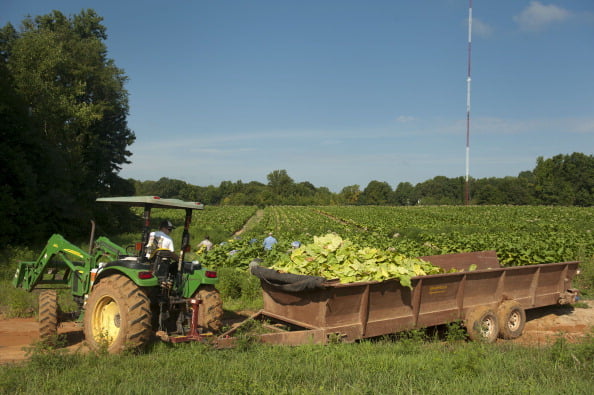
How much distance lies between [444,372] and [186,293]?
150 inches

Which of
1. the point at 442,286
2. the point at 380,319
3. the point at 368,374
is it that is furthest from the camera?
the point at 442,286

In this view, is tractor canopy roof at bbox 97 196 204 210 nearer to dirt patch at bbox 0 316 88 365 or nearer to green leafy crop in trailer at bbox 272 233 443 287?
green leafy crop in trailer at bbox 272 233 443 287

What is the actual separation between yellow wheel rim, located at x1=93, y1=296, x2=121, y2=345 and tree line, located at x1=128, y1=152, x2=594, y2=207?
311ft

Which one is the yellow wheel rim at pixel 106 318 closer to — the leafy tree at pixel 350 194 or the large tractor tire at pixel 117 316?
the large tractor tire at pixel 117 316

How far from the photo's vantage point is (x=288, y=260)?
291 inches

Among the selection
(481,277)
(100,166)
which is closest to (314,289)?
(481,277)

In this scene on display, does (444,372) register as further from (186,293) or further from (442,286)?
(186,293)

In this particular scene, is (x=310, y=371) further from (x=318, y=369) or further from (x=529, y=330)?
(x=529, y=330)

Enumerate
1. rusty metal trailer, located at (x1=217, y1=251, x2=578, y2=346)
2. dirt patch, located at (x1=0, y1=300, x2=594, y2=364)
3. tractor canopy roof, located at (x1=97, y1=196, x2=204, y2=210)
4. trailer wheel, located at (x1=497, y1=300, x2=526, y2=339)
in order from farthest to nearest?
trailer wheel, located at (x1=497, y1=300, x2=526, y2=339), dirt patch, located at (x1=0, y1=300, x2=594, y2=364), rusty metal trailer, located at (x1=217, y1=251, x2=578, y2=346), tractor canopy roof, located at (x1=97, y1=196, x2=204, y2=210)

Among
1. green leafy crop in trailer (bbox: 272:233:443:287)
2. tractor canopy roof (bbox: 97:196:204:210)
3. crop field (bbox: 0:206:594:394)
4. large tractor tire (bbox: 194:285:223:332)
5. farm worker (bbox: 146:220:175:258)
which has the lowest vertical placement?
crop field (bbox: 0:206:594:394)

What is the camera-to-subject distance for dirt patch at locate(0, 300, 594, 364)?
693 cm

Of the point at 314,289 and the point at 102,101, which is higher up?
the point at 102,101

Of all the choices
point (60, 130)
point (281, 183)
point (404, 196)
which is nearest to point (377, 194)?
point (404, 196)

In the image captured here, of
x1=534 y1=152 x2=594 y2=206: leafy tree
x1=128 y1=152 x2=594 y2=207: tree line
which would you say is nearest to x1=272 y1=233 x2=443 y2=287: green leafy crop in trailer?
x1=128 y1=152 x2=594 y2=207: tree line
